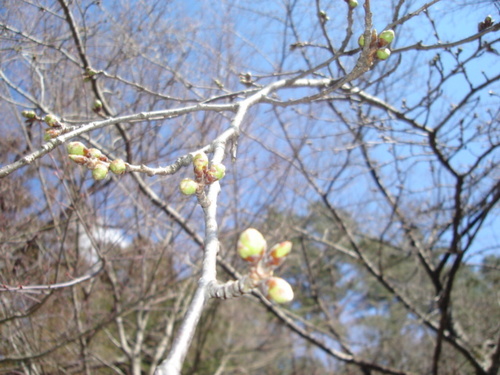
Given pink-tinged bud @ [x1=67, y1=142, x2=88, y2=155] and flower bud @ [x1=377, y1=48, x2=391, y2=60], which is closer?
pink-tinged bud @ [x1=67, y1=142, x2=88, y2=155]

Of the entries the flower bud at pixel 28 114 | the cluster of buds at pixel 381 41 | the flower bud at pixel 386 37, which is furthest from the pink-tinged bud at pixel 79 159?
the flower bud at pixel 386 37

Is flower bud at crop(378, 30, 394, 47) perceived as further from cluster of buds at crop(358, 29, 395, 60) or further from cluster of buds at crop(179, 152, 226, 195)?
cluster of buds at crop(179, 152, 226, 195)

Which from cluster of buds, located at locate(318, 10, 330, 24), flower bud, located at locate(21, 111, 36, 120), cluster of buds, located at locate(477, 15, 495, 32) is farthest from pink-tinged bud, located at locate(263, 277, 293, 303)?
cluster of buds, located at locate(318, 10, 330, 24)

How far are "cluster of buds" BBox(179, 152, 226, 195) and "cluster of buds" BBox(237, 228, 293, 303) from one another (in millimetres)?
376

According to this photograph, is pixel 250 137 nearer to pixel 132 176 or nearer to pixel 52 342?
pixel 132 176

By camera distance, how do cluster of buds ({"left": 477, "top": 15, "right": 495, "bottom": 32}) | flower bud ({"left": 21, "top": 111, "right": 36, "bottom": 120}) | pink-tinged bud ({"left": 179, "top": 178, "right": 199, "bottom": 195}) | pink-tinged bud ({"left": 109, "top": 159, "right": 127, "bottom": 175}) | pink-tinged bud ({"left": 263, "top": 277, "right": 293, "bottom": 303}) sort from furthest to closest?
1. cluster of buds ({"left": 477, "top": 15, "right": 495, "bottom": 32})
2. flower bud ({"left": 21, "top": 111, "right": 36, "bottom": 120})
3. pink-tinged bud ({"left": 109, "top": 159, "right": 127, "bottom": 175})
4. pink-tinged bud ({"left": 179, "top": 178, "right": 199, "bottom": 195})
5. pink-tinged bud ({"left": 263, "top": 277, "right": 293, "bottom": 303})

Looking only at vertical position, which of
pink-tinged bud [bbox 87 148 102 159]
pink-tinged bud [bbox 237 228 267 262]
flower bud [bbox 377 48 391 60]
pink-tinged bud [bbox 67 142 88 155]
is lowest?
pink-tinged bud [bbox 237 228 267 262]

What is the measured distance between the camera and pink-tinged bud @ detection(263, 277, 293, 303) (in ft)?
3.08

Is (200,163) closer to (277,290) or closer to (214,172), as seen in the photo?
(214,172)

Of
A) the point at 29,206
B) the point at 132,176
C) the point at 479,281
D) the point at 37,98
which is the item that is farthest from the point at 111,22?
the point at 479,281

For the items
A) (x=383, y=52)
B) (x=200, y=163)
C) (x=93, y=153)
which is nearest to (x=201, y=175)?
(x=200, y=163)

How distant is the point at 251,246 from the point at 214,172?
1.39 feet

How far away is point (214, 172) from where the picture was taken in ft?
4.23

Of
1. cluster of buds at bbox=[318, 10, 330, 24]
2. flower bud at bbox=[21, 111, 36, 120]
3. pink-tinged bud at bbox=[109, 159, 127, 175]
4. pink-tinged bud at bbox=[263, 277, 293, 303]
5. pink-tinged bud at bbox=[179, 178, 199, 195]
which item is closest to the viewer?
pink-tinged bud at bbox=[263, 277, 293, 303]
